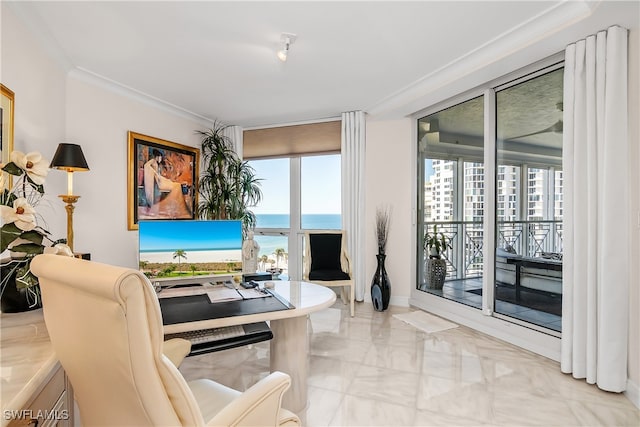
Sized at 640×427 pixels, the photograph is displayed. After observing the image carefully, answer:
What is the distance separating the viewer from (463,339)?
10.3 feet

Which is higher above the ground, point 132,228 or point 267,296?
point 132,228

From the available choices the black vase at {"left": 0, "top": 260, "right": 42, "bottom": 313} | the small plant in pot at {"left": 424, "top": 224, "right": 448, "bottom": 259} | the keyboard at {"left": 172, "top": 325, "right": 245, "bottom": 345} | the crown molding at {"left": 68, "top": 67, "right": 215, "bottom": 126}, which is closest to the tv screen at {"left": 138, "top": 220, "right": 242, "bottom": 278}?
the keyboard at {"left": 172, "top": 325, "right": 245, "bottom": 345}

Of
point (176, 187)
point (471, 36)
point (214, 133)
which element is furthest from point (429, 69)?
point (176, 187)

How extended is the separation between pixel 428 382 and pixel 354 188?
265 cm

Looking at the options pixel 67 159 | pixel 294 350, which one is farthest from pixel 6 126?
pixel 294 350

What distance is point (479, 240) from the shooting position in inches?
137

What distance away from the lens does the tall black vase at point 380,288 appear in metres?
4.06

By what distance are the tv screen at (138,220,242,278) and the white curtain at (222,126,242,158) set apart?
3.13 metres

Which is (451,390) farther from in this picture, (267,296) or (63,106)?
(63,106)

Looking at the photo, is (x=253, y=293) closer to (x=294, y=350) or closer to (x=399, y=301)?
(x=294, y=350)

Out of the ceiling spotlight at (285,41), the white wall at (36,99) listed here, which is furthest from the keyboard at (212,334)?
the ceiling spotlight at (285,41)

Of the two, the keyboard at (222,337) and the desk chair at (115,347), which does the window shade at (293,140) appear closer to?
the keyboard at (222,337)

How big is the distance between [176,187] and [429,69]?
3.23 m

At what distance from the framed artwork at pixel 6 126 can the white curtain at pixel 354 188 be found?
10.9 feet
